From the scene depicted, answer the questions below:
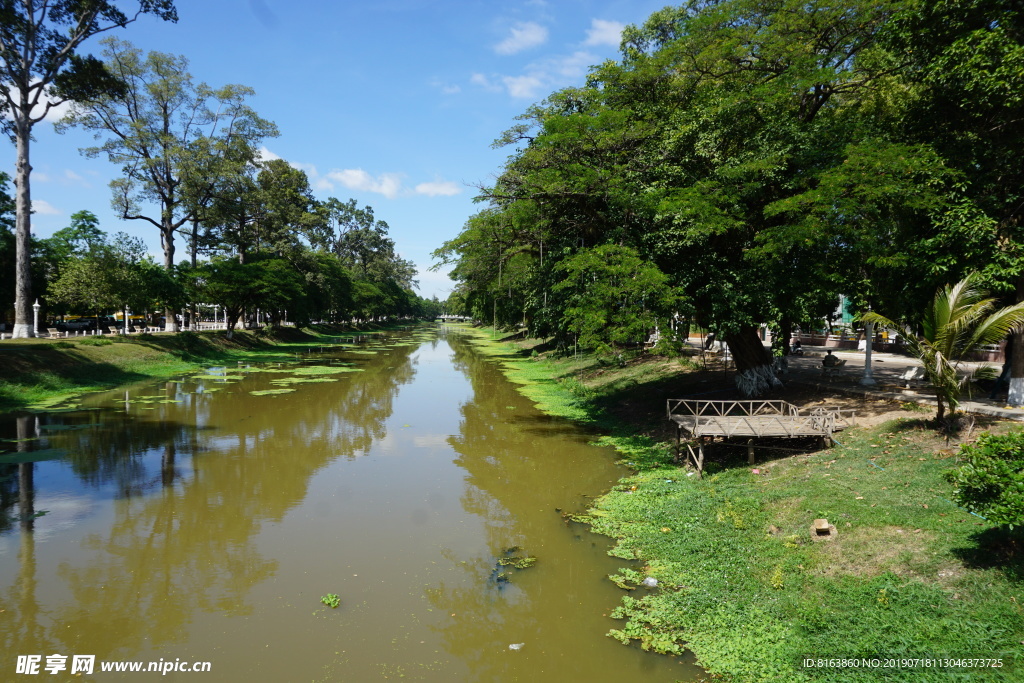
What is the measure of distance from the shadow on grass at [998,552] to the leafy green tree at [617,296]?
8.15m

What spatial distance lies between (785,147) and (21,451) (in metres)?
24.4

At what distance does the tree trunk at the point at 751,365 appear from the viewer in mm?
18656

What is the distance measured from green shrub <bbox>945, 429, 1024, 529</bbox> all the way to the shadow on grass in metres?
0.83

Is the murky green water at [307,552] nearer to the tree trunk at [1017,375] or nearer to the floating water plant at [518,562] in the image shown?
the floating water plant at [518,562]

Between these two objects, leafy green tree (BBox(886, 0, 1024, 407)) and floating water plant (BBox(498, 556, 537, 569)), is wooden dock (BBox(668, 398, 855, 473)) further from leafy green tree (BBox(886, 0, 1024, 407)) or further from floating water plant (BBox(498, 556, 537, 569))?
floating water plant (BBox(498, 556, 537, 569))

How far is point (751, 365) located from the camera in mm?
18797

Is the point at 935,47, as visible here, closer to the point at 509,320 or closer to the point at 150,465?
the point at 150,465

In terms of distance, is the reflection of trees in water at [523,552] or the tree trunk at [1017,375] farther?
the tree trunk at [1017,375]

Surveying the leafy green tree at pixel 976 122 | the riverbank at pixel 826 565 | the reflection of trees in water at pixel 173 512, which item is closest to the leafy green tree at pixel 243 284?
the reflection of trees in water at pixel 173 512

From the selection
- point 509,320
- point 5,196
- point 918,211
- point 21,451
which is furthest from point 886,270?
point 5,196

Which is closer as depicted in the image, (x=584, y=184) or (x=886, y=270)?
(x=886, y=270)

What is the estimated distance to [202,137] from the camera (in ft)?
143

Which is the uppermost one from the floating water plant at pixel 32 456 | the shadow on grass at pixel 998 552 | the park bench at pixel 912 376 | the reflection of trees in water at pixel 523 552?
the park bench at pixel 912 376

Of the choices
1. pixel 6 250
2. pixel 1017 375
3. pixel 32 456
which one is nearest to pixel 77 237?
pixel 6 250
